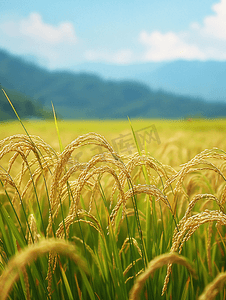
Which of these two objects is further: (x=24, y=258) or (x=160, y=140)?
(x=160, y=140)

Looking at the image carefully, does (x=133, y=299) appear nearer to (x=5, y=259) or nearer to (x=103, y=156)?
(x=103, y=156)

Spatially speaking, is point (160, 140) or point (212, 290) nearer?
point (212, 290)

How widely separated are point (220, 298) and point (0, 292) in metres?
1.25

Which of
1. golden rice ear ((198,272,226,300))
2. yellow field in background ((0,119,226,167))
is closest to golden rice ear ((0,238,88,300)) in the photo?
golden rice ear ((198,272,226,300))

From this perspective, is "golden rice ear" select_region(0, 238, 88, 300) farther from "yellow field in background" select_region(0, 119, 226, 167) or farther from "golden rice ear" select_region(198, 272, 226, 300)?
"yellow field in background" select_region(0, 119, 226, 167)

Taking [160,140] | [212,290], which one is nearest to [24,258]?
[212,290]

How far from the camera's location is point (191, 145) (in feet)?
16.1

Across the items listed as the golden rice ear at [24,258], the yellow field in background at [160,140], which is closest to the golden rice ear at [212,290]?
the golden rice ear at [24,258]

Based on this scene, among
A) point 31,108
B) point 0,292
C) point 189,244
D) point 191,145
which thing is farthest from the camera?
point 31,108

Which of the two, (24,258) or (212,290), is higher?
(24,258)

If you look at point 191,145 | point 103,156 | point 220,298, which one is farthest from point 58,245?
point 191,145

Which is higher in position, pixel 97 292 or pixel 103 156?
pixel 103 156

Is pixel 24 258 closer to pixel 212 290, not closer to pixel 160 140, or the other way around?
pixel 212 290

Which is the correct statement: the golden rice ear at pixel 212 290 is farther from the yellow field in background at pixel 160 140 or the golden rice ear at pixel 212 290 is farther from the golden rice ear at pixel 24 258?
the yellow field in background at pixel 160 140
